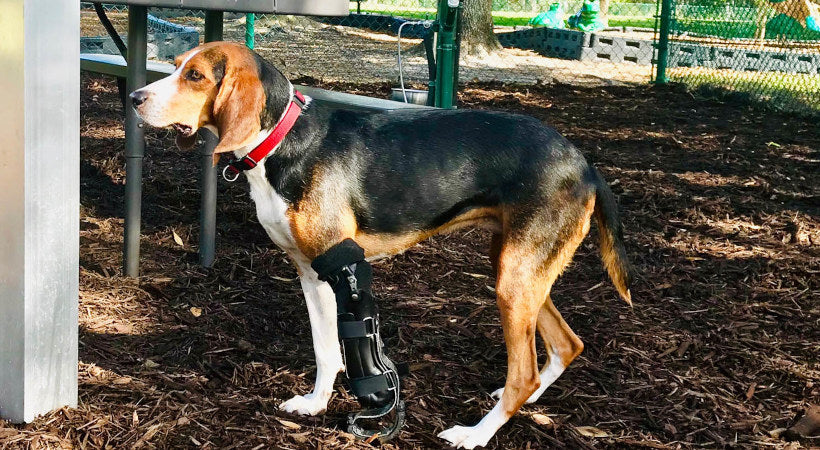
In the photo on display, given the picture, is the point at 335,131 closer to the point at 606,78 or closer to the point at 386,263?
the point at 386,263

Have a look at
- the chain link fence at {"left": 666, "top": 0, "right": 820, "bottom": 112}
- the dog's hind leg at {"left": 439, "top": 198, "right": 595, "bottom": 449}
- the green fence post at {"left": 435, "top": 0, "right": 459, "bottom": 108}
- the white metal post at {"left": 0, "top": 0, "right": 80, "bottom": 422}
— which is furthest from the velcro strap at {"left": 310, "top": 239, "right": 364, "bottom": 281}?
the chain link fence at {"left": 666, "top": 0, "right": 820, "bottom": 112}

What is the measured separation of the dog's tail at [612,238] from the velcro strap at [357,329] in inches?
40.0

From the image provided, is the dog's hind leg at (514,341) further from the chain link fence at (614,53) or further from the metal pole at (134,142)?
the chain link fence at (614,53)

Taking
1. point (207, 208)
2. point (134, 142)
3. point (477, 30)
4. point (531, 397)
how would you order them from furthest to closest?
1. point (477, 30)
2. point (207, 208)
3. point (134, 142)
4. point (531, 397)

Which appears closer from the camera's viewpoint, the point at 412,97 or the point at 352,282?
the point at 352,282

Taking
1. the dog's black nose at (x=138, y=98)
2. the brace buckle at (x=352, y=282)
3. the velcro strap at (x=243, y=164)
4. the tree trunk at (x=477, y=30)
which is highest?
the tree trunk at (x=477, y=30)

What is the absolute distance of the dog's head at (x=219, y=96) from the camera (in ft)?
10.7

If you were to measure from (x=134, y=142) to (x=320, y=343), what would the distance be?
187 cm

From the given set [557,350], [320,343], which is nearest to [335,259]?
[320,343]

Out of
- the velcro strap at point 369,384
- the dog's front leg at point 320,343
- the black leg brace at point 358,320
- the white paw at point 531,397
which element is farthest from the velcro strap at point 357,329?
the white paw at point 531,397

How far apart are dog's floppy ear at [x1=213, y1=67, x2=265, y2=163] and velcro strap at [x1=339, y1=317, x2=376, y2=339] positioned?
728mm

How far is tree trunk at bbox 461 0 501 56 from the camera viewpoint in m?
14.8

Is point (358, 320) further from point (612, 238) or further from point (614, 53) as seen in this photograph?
point (614, 53)

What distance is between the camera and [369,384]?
10.9ft
